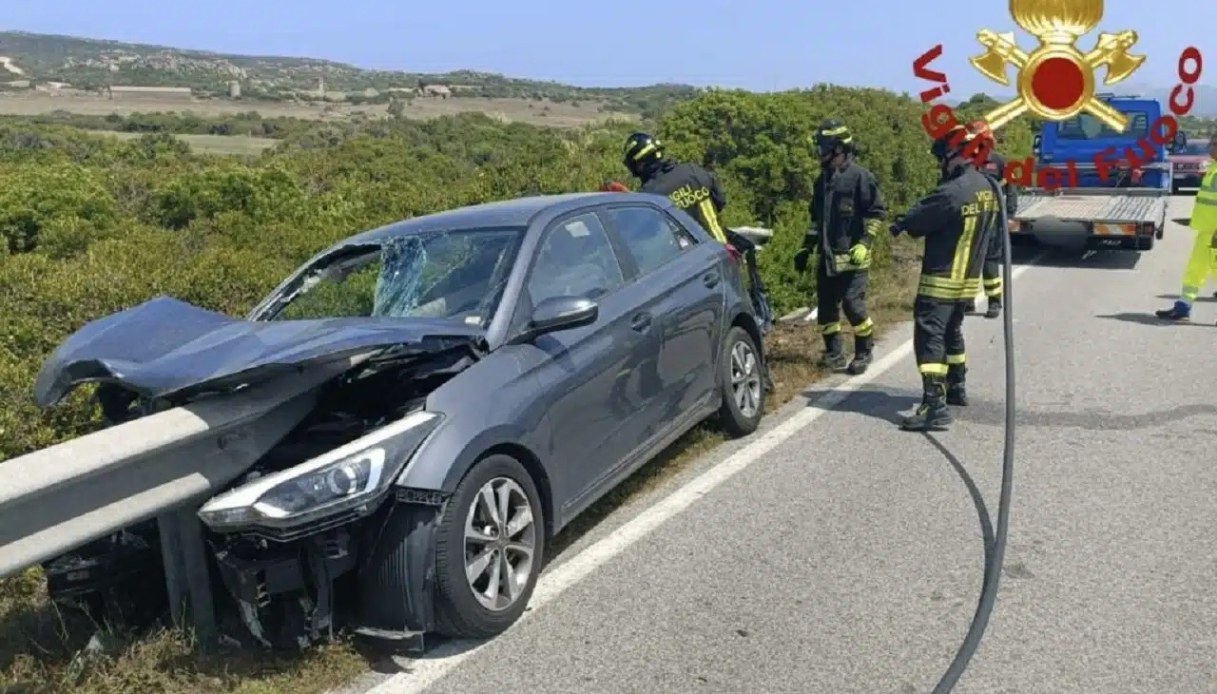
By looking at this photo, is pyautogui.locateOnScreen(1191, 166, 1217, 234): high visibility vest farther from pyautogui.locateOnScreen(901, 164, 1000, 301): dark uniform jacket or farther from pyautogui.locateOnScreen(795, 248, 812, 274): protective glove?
pyautogui.locateOnScreen(901, 164, 1000, 301): dark uniform jacket

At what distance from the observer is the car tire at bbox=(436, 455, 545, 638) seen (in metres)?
3.94

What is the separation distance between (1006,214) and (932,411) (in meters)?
1.31

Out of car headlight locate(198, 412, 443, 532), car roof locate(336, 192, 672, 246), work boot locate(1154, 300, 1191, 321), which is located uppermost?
A: car roof locate(336, 192, 672, 246)

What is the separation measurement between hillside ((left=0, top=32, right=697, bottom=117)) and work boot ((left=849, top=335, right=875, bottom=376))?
53.0 m

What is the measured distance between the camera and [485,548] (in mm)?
4168

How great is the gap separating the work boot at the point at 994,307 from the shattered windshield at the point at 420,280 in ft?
23.2

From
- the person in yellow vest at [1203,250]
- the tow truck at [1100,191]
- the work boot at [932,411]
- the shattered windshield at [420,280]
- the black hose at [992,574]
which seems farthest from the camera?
the tow truck at [1100,191]

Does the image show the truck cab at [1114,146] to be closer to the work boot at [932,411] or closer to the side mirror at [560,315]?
the work boot at [932,411]

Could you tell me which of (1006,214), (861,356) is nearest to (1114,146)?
(861,356)

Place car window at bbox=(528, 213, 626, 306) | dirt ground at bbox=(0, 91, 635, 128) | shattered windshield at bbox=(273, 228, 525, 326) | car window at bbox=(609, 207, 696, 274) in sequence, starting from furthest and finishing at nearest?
dirt ground at bbox=(0, 91, 635, 128) < car window at bbox=(609, 207, 696, 274) < car window at bbox=(528, 213, 626, 306) < shattered windshield at bbox=(273, 228, 525, 326)

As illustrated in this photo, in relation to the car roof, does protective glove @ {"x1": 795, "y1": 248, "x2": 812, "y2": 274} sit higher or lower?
lower

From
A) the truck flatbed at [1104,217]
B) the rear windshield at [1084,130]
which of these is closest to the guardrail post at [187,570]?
the truck flatbed at [1104,217]

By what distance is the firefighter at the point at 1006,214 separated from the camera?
718 centimetres

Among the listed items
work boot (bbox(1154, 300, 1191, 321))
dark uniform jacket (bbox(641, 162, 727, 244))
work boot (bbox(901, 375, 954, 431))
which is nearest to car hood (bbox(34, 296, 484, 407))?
work boot (bbox(901, 375, 954, 431))
